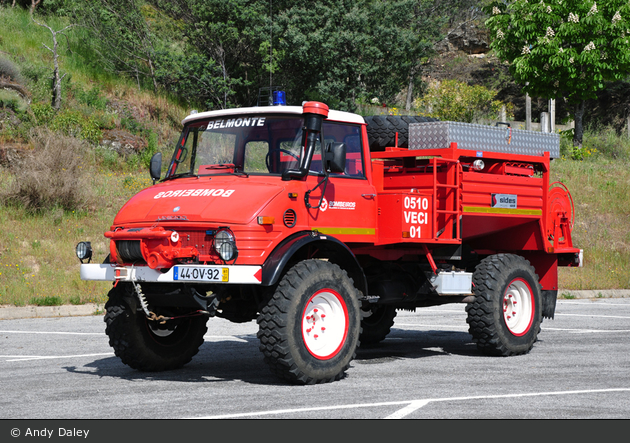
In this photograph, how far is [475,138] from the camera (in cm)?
1020

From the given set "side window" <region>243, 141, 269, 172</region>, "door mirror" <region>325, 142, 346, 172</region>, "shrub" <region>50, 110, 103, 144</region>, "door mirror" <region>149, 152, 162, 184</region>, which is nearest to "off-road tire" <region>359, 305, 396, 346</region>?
"door mirror" <region>325, 142, 346, 172</region>

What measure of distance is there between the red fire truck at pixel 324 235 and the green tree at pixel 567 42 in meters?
17.8

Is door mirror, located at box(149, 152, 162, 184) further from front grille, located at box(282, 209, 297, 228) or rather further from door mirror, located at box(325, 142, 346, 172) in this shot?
door mirror, located at box(325, 142, 346, 172)

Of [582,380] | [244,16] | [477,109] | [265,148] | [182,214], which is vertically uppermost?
[244,16]

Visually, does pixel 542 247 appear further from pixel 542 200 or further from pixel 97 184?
pixel 97 184

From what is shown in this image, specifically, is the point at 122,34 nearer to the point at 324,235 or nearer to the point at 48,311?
the point at 48,311

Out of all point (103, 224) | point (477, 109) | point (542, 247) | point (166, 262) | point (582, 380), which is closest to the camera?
point (166, 262)

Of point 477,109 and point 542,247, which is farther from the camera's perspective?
point 477,109

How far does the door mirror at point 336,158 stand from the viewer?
26.8 ft

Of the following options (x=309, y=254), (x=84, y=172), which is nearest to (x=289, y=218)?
(x=309, y=254)

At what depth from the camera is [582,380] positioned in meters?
8.11

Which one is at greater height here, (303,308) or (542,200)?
(542,200)
